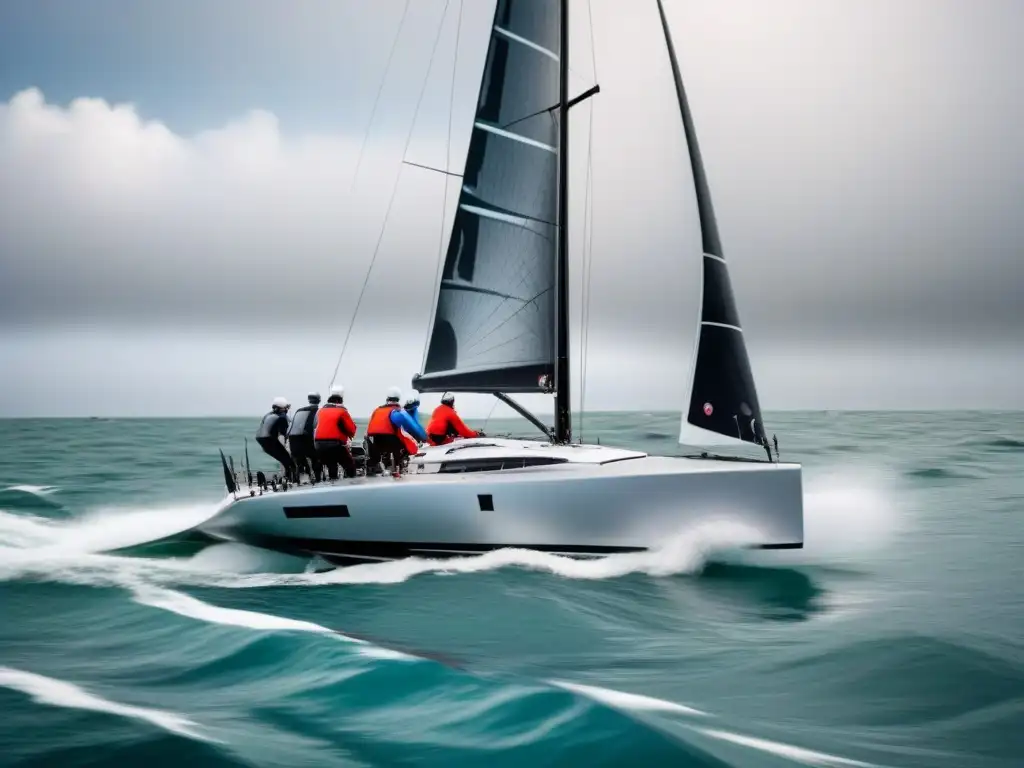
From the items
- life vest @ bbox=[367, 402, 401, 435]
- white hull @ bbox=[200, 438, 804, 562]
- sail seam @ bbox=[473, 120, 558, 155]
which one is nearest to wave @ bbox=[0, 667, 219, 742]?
white hull @ bbox=[200, 438, 804, 562]

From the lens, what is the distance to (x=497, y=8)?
13.6 meters

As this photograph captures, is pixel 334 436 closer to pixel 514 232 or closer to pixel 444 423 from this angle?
pixel 444 423

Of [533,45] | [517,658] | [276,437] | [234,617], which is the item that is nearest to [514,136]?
[533,45]

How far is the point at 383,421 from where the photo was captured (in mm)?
12508

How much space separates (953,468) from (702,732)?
2773cm

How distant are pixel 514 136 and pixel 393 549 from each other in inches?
234

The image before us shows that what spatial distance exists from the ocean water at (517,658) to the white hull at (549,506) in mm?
306

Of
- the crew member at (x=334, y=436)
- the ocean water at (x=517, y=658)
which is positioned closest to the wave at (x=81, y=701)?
the ocean water at (x=517, y=658)

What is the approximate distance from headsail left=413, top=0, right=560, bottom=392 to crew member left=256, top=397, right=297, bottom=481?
1.93m

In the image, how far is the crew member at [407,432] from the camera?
1263 centimetres

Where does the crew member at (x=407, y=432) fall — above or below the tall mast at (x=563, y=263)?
below

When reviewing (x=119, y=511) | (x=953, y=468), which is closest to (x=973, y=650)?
(x=119, y=511)

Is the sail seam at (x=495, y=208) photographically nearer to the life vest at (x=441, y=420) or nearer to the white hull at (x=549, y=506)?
the life vest at (x=441, y=420)

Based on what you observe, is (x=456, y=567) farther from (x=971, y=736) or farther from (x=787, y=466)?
(x=971, y=736)
